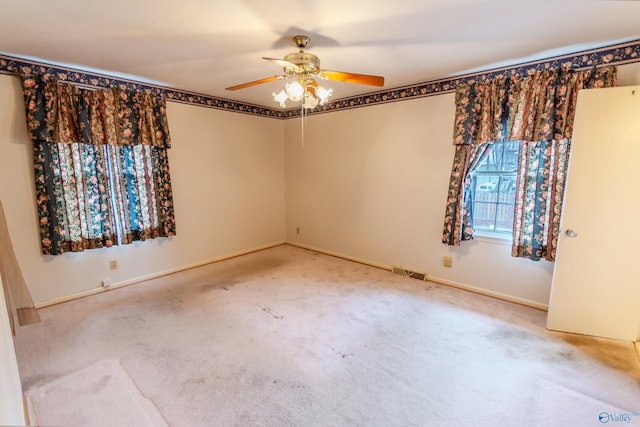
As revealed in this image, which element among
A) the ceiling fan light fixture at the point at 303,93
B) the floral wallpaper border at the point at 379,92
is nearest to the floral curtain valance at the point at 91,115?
the floral wallpaper border at the point at 379,92

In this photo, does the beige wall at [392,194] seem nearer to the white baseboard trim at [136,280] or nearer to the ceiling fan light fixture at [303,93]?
the white baseboard trim at [136,280]

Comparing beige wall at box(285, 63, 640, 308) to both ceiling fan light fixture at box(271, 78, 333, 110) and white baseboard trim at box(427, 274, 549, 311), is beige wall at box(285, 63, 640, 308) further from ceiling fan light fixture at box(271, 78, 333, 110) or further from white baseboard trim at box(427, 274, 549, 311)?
ceiling fan light fixture at box(271, 78, 333, 110)

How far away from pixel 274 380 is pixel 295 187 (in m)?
3.51

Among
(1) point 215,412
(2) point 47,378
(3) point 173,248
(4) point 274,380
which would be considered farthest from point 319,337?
(3) point 173,248

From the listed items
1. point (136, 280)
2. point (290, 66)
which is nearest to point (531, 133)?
point (290, 66)

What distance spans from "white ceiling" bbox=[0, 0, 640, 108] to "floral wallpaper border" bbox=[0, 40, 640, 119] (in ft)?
0.33

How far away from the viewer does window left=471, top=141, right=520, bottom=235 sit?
124 inches

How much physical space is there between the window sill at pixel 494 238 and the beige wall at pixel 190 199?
3184 mm

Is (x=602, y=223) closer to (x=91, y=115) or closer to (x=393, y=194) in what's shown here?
(x=393, y=194)

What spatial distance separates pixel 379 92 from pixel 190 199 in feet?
9.46

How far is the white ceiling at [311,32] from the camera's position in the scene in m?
1.83

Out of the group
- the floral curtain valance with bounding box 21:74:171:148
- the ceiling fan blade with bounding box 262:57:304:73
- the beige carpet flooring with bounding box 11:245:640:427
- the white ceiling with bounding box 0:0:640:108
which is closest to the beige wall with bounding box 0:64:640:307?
the floral curtain valance with bounding box 21:74:171:148

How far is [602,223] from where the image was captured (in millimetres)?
2334

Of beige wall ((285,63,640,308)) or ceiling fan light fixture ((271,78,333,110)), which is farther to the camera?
beige wall ((285,63,640,308))
